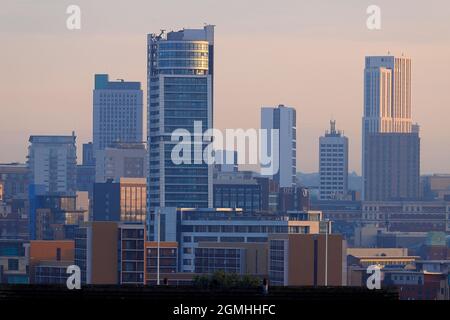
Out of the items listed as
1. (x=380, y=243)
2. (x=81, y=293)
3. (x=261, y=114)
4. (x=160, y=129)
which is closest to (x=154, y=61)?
(x=160, y=129)

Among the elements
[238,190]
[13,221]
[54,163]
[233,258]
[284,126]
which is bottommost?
[233,258]

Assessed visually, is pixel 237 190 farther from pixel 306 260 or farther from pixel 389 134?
pixel 306 260

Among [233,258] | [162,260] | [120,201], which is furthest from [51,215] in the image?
[233,258]

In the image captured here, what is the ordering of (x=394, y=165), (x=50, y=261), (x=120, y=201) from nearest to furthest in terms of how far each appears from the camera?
1. (x=50, y=261)
2. (x=120, y=201)
3. (x=394, y=165)

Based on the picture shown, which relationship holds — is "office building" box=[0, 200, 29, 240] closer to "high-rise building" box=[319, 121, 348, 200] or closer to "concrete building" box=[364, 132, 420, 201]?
"high-rise building" box=[319, 121, 348, 200]

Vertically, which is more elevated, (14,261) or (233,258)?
(233,258)

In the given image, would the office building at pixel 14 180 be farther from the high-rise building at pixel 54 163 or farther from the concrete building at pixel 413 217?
the concrete building at pixel 413 217

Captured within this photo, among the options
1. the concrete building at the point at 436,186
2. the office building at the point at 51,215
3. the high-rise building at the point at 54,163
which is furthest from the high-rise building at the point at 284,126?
the concrete building at the point at 436,186
